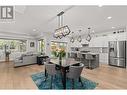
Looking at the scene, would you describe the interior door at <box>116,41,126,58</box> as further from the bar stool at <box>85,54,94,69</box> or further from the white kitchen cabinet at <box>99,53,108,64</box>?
the bar stool at <box>85,54,94,69</box>

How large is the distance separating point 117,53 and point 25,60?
593 centimetres

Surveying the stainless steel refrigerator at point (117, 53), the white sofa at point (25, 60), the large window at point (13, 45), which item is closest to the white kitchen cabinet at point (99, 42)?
the stainless steel refrigerator at point (117, 53)

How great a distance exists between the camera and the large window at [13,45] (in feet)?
30.9

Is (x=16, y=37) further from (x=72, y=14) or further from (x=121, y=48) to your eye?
(x=121, y=48)

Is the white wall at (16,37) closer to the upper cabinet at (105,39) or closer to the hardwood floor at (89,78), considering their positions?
the hardwood floor at (89,78)

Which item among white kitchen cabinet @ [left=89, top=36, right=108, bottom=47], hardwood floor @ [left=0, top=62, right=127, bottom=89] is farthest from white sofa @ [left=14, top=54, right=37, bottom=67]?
white kitchen cabinet @ [left=89, top=36, right=108, bottom=47]

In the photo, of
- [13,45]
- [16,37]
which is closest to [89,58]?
[16,37]

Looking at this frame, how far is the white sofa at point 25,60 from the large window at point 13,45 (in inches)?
133

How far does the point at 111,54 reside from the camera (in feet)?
23.0

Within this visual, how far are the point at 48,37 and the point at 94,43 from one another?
3855mm

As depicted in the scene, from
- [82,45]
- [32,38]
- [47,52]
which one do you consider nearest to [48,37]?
[47,52]

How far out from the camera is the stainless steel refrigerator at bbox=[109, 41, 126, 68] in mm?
6348

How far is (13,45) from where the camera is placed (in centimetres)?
1004
